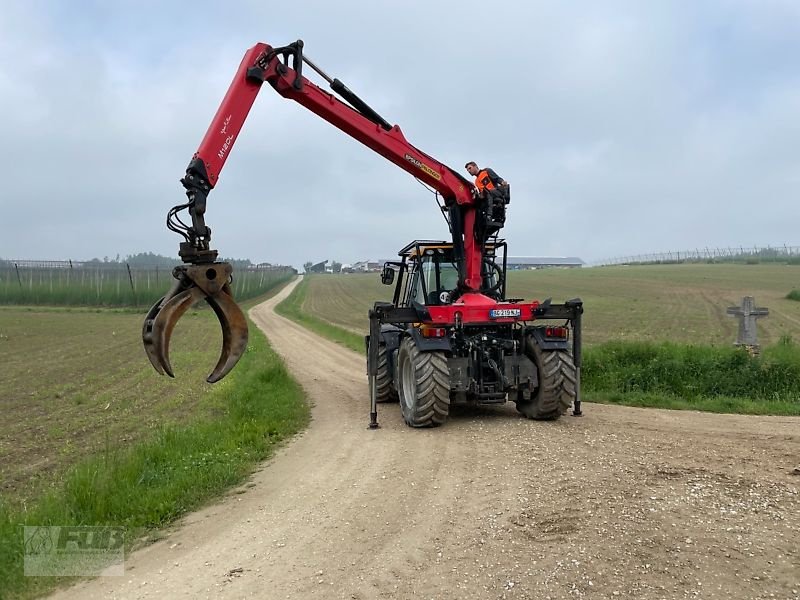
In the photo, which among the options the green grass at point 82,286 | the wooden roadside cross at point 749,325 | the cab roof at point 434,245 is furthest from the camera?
the green grass at point 82,286

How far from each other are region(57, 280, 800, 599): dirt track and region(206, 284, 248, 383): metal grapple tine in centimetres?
125

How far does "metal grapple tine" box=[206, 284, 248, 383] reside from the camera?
666 cm

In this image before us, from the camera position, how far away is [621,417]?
9703 mm

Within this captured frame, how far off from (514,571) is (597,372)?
8.62 m

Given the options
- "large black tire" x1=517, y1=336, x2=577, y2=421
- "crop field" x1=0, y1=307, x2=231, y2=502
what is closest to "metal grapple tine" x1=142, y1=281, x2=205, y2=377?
"crop field" x1=0, y1=307, x2=231, y2=502

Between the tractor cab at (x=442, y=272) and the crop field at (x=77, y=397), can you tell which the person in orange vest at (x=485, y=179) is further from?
the crop field at (x=77, y=397)

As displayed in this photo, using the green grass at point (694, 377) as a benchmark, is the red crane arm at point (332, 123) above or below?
above

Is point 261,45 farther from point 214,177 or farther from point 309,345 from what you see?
point 309,345

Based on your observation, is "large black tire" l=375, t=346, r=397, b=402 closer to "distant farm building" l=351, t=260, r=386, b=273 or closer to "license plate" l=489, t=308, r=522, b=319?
"license plate" l=489, t=308, r=522, b=319

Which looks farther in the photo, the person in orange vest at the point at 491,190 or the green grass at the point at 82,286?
the green grass at the point at 82,286

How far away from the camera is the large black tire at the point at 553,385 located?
9.05 m

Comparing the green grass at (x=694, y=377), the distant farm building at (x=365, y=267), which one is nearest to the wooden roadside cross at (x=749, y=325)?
the green grass at (x=694, y=377)

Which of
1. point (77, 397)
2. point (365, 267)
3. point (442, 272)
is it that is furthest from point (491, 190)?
point (365, 267)

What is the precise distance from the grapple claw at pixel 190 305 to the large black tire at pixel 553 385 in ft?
14.0
